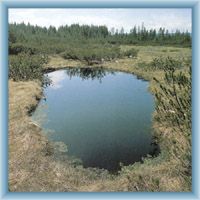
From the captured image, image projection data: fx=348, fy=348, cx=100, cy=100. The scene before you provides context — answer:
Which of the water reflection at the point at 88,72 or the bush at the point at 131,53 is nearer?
the water reflection at the point at 88,72

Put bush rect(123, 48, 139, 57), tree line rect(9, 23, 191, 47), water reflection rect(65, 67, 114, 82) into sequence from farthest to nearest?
tree line rect(9, 23, 191, 47) < bush rect(123, 48, 139, 57) < water reflection rect(65, 67, 114, 82)

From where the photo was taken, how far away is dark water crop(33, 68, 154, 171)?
1525cm

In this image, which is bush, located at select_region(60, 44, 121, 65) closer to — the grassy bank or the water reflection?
the water reflection

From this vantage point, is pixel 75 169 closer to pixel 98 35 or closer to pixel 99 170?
pixel 99 170

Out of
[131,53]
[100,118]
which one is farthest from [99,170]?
[131,53]

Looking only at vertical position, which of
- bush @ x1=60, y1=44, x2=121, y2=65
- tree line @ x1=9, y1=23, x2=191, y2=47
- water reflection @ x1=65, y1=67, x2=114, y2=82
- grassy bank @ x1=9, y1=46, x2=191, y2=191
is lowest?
grassy bank @ x1=9, y1=46, x2=191, y2=191

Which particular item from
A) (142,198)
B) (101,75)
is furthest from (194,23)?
(101,75)

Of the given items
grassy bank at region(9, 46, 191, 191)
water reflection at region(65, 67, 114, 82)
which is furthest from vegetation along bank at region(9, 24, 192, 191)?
water reflection at region(65, 67, 114, 82)

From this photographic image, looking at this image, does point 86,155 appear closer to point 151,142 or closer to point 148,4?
point 151,142

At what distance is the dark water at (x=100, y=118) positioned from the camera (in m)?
15.2

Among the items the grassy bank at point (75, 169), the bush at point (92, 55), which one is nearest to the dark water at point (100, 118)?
the grassy bank at point (75, 169)

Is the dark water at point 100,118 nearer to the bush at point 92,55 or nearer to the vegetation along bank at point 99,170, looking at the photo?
the vegetation along bank at point 99,170

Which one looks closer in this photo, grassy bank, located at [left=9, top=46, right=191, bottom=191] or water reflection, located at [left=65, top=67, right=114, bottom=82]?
grassy bank, located at [left=9, top=46, right=191, bottom=191]

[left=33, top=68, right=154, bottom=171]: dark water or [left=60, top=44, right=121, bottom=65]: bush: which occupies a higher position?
[left=60, top=44, right=121, bottom=65]: bush
